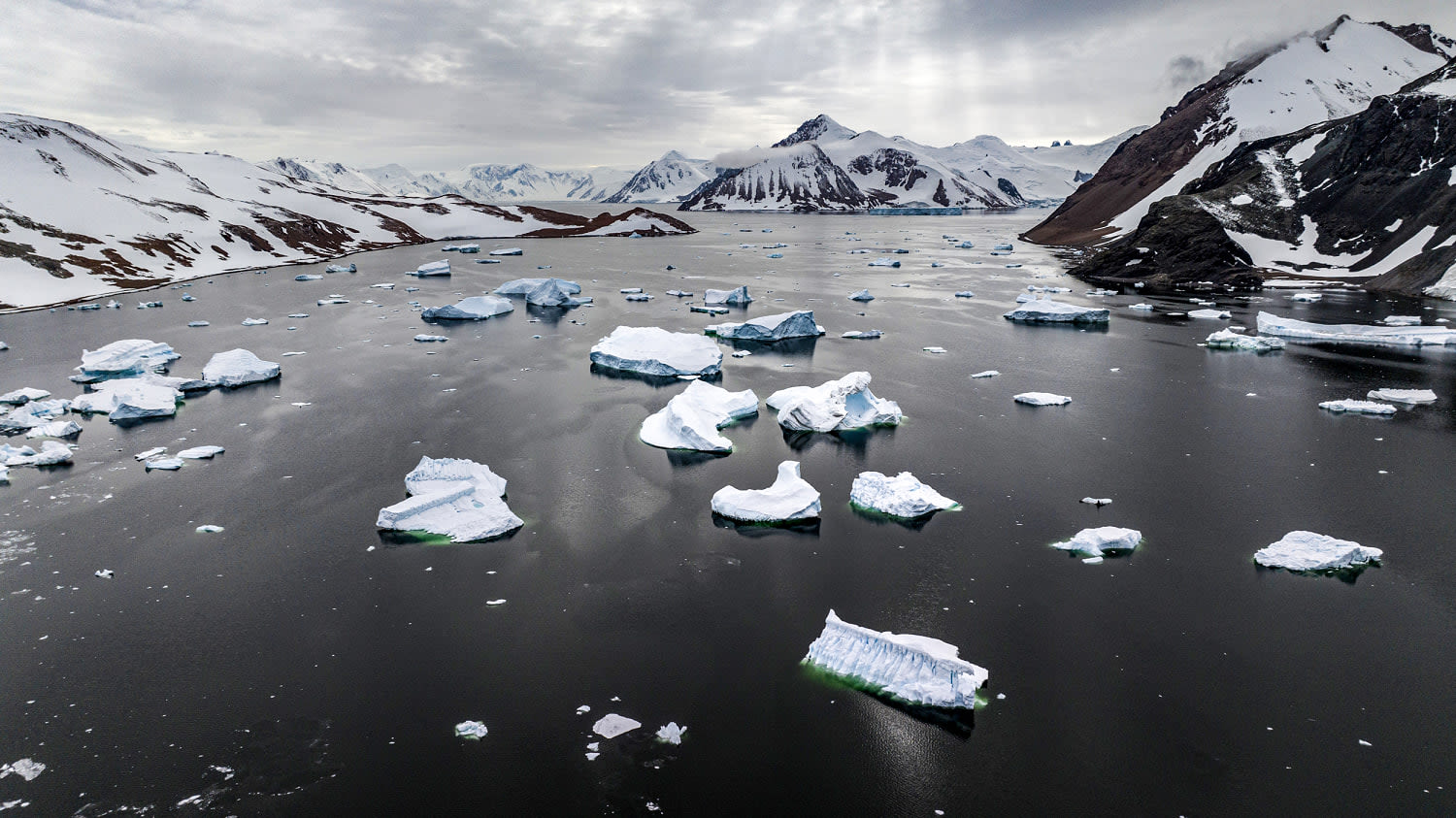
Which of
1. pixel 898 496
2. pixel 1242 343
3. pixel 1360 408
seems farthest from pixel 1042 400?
pixel 1242 343

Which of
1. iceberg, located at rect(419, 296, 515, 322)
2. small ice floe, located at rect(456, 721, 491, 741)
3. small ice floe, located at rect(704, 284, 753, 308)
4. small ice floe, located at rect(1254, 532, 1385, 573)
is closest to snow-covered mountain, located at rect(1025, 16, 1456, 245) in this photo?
small ice floe, located at rect(704, 284, 753, 308)

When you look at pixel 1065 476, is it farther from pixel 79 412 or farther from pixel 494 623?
pixel 79 412

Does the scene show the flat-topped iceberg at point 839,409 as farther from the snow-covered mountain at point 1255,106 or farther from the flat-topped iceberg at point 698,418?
the snow-covered mountain at point 1255,106

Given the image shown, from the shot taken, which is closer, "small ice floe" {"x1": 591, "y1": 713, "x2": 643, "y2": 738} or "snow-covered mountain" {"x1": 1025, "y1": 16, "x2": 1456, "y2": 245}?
"small ice floe" {"x1": 591, "y1": 713, "x2": 643, "y2": 738}

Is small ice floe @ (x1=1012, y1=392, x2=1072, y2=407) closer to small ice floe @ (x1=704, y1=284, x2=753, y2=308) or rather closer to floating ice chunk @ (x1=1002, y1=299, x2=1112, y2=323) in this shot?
floating ice chunk @ (x1=1002, y1=299, x2=1112, y2=323)

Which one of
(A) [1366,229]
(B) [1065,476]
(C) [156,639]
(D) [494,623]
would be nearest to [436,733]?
(D) [494,623]

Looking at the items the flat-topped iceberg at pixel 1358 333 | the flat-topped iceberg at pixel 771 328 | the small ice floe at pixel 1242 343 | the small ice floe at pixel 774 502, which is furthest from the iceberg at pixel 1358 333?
the small ice floe at pixel 774 502

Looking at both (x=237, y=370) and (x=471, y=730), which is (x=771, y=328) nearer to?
(x=237, y=370)
